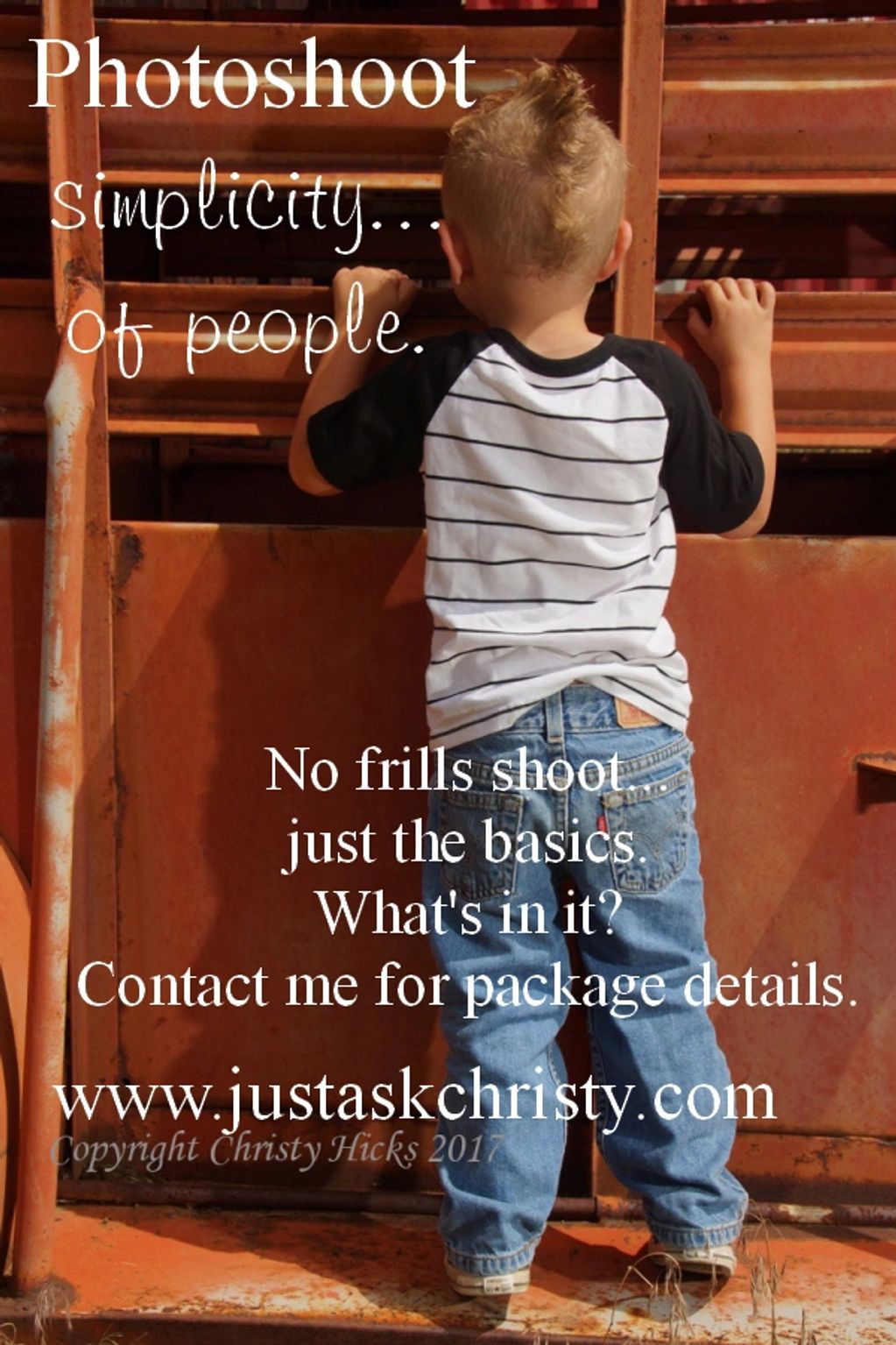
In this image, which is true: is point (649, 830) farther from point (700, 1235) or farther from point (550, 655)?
point (700, 1235)

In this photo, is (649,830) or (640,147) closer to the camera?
(649,830)

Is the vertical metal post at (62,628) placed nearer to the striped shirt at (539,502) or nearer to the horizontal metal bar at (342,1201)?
the horizontal metal bar at (342,1201)

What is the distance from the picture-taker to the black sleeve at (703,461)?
182 cm

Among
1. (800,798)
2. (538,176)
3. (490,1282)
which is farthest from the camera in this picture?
(800,798)

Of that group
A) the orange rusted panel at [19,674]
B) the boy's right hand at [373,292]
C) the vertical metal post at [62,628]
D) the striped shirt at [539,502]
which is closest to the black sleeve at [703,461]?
the striped shirt at [539,502]

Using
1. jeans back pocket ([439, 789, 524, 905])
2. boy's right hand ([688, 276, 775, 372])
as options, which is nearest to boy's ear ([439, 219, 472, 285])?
boy's right hand ([688, 276, 775, 372])

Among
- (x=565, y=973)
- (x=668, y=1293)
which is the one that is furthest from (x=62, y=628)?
(x=668, y=1293)

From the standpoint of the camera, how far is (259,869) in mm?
2125

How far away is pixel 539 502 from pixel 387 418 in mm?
254

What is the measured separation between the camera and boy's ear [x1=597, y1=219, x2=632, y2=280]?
181 cm

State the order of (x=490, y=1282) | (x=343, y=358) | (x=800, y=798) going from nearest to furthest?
1. (x=490, y=1282)
2. (x=343, y=358)
3. (x=800, y=798)

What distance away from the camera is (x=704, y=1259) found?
1.86 metres

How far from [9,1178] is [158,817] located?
0.55 meters

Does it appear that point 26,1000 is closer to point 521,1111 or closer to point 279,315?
point 521,1111
